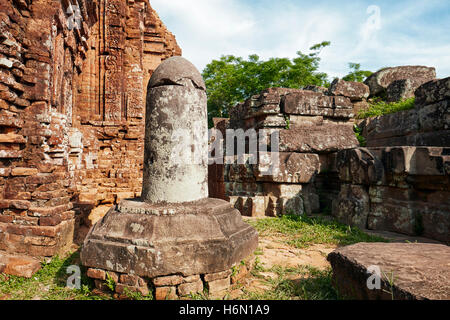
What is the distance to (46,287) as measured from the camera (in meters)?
2.85

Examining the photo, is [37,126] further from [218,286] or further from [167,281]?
[218,286]

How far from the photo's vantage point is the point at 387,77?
311 inches

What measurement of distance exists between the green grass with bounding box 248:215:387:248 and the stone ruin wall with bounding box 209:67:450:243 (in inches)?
12.8

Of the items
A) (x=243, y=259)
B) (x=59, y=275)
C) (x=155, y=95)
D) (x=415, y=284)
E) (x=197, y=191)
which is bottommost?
(x=59, y=275)

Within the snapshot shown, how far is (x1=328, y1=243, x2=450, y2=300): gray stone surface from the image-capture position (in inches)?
68.9

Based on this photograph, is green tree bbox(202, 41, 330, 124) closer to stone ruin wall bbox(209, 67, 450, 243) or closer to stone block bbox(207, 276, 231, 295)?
stone ruin wall bbox(209, 67, 450, 243)

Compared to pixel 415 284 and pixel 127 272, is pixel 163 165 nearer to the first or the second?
pixel 127 272

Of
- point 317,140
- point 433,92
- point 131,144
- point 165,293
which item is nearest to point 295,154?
point 317,140

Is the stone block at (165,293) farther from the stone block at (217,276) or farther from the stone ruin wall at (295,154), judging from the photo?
the stone ruin wall at (295,154)

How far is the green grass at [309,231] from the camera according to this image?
13.2 feet

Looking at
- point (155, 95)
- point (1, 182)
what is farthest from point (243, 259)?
point (1, 182)

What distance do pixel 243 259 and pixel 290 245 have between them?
4.66 feet

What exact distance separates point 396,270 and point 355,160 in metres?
3.06

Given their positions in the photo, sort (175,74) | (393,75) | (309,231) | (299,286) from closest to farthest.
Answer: (299,286) → (175,74) → (309,231) → (393,75)
